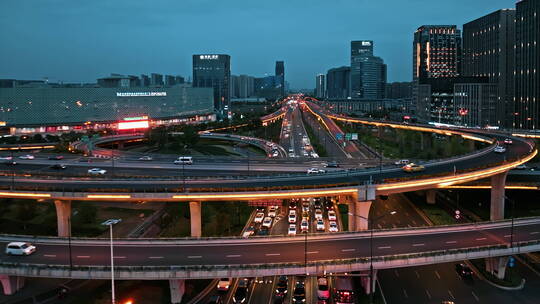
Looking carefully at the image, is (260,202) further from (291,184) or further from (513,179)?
(513,179)

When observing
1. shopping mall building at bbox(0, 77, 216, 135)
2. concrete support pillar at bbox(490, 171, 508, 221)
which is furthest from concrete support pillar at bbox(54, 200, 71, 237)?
shopping mall building at bbox(0, 77, 216, 135)

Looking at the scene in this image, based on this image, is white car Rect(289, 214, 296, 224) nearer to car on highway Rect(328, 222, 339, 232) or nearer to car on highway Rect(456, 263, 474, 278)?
car on highway Rect(328, 222, 339, 232)

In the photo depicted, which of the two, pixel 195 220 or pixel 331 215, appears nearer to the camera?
pixel 195 220

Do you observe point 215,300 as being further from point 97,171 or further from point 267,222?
point 97,171

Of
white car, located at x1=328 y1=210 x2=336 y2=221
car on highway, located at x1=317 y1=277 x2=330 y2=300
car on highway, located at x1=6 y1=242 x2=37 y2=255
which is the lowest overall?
car on highway, located at x1=317 y1=277 x2=330 y2=300

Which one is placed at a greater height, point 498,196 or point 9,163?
point 9,163

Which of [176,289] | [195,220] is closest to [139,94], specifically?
[195,220]

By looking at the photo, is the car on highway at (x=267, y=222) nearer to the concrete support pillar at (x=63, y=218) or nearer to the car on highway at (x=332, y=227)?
the car on highway at (x=332, y=227)
